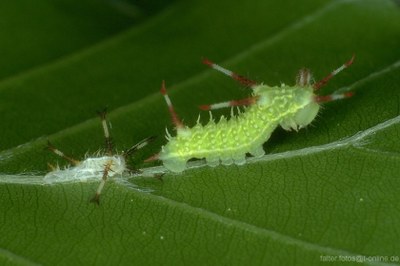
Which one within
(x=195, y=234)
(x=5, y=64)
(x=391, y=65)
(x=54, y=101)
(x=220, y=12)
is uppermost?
(x=220, y=12)

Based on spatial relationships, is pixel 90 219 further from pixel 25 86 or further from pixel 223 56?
pixel 223 56

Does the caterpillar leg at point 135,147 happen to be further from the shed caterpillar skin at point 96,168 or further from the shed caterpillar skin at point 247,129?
the shed caterpillar skin at point 247,129

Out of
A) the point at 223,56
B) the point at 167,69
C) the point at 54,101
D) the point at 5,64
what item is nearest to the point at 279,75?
the point at 223,56

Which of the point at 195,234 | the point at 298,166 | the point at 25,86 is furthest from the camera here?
the point at 25,86

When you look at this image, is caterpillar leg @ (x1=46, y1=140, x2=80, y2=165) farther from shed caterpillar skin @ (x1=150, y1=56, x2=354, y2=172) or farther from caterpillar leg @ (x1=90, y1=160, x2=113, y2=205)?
shed caterpillar skin @ (x1=150, y1=56, x2=354, y2=172)

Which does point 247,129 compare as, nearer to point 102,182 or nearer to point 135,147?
point 135,147

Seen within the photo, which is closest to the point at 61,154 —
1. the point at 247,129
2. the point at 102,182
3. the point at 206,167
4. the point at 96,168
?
the point at 96,168

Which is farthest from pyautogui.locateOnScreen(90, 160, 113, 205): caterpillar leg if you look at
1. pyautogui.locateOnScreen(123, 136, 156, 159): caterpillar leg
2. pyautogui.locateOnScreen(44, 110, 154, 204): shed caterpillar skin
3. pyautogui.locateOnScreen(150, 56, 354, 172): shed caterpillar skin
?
pyautogui.locateOnScreen(150, 56, 354, 172): shed caterpillar skin
